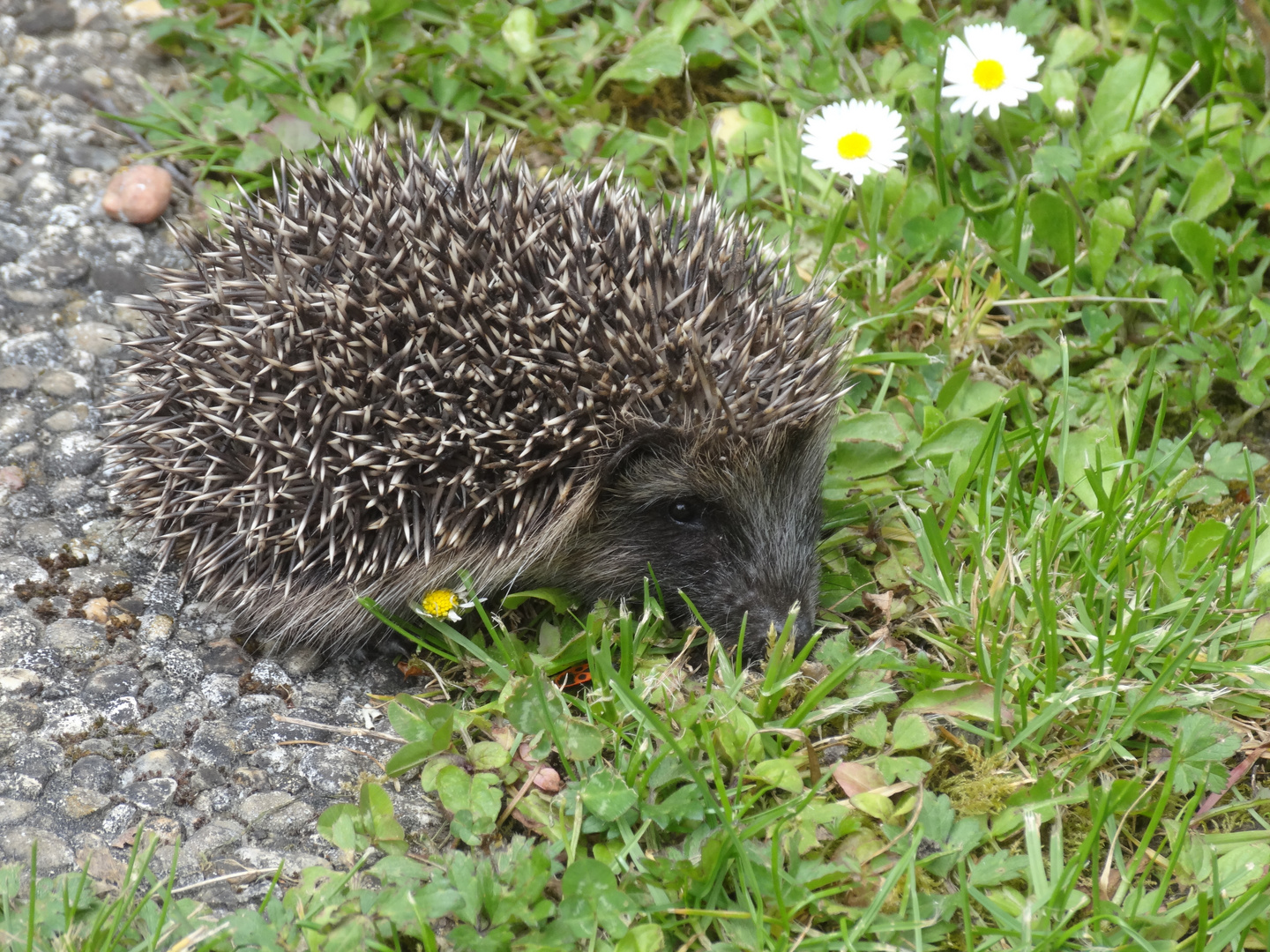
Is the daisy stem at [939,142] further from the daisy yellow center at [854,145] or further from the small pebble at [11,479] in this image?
the small pebble at [11,479]

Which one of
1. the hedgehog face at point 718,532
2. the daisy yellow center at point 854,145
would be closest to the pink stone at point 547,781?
the hedgehog face at point 718,532

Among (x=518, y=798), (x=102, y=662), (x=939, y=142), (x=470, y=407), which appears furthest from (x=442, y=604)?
(x=939, y=142)

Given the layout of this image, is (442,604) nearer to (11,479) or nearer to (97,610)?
(97,610)

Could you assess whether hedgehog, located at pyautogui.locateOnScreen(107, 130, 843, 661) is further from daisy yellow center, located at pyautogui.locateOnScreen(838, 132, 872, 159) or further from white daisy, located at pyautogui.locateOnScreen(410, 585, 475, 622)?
daisy yellow center, located at pyautogui.locateOnScreen(838, 132, 872, 159)

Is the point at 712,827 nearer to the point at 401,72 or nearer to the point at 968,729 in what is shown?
the point at 968,729

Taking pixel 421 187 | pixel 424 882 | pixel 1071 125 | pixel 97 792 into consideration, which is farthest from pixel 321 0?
Result: pixel 424 882
